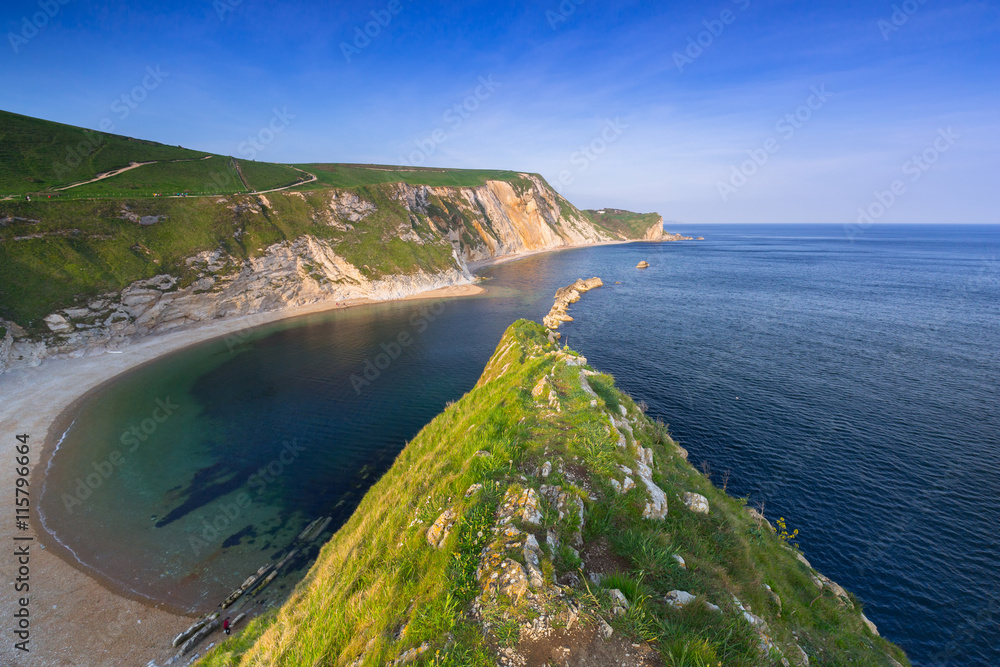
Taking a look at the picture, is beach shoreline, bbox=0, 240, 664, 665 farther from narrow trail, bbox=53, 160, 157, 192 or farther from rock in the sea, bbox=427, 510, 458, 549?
narrow trail, bbox=53, 160, 157, 192

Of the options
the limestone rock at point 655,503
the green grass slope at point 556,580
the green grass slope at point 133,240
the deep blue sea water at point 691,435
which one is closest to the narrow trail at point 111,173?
the green grass slope at point 133,240

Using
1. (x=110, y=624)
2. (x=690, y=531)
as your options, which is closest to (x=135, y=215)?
(x=110, y=624)

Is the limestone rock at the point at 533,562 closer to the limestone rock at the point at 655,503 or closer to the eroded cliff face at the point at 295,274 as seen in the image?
the limestone rock at the point at 655,503

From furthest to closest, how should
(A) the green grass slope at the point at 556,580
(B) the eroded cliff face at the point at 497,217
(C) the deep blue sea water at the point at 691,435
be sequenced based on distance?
(B) the eroded cliff face at the point at 497,217 < (C) the deep blue sea water at the point at 691,435 < (A) the green grass slope at the point at 556,580

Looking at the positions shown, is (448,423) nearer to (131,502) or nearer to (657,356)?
(131,502)

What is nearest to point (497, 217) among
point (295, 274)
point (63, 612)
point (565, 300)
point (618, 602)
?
point (565, 300)

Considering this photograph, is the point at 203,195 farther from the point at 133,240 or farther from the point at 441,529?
the point at 441,529

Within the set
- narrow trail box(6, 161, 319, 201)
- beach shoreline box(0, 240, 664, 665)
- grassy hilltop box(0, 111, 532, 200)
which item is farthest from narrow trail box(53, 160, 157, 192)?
beach shoreline box(0, 240, 664, 665)
